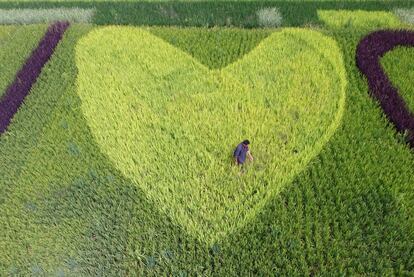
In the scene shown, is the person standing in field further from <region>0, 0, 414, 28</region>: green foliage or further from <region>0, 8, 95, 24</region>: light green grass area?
<region>0, 8, 95, 24</region>: light green grass area

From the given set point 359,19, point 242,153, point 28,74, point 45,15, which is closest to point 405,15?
point 359,19

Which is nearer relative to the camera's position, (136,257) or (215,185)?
(136,257)

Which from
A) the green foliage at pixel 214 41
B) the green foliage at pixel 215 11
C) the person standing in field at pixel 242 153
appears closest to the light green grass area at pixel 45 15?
the green foliage at pixel 215 11

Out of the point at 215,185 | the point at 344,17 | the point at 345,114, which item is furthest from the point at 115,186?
the point at 344,17

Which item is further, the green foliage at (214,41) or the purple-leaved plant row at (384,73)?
the green foliage at (214,41)

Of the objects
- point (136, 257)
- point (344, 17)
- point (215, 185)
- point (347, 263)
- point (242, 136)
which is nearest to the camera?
point (347, 263)

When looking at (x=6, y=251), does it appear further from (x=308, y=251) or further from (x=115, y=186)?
(x=308, y=251)

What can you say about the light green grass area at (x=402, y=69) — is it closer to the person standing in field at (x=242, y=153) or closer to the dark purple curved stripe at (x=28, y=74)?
the person standing in field at (x=242, y=153)
